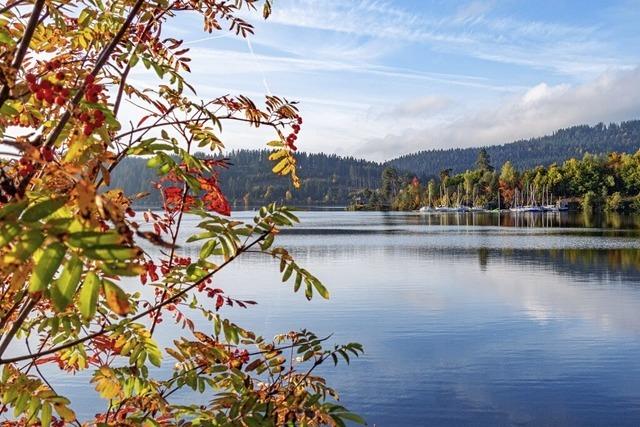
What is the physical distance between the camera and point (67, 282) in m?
1.17

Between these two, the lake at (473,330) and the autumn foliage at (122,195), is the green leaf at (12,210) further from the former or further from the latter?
the lake at (473,330)

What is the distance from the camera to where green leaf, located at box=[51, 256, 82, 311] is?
1159 millimetres

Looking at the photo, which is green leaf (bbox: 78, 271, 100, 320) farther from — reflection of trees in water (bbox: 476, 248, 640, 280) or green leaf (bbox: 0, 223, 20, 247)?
reflection of trees in water (bbox: 476, 248, 640, 280)

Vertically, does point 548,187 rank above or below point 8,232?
above

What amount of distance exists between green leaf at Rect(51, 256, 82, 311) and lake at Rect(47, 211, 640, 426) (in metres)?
13.1

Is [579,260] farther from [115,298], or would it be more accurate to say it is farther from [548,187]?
[548,187]

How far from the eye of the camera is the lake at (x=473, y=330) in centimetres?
1425

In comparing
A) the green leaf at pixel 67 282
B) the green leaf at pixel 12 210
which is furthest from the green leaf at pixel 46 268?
the green leaf at pixel 12 210

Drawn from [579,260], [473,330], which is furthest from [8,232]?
[579,260]

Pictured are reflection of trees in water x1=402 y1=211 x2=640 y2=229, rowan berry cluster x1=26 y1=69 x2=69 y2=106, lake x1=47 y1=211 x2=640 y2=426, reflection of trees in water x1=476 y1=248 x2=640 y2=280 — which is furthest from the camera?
reflection of trees in water x1=402 y1=211 x2=640 y2=229

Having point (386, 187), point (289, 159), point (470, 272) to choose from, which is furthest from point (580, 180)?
point (289, 159)

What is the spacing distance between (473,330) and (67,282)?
21.1 m

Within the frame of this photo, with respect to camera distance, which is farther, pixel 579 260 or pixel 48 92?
pixel 579 260

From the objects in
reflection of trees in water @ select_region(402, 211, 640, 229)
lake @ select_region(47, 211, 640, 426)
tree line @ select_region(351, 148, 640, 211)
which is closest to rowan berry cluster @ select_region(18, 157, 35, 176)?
lake @ select_region(47, 211, 640, 426)
